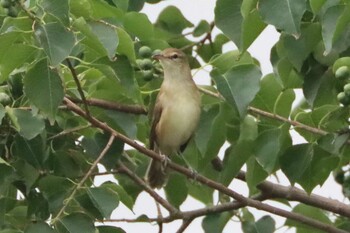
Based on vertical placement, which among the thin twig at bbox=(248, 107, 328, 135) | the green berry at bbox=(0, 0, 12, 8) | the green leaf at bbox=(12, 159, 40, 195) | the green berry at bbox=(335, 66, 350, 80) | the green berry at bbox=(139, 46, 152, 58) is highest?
the green berry at bbox=(0, 0, 12, 8)

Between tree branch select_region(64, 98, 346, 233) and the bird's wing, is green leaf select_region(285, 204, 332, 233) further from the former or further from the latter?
the bird's wing

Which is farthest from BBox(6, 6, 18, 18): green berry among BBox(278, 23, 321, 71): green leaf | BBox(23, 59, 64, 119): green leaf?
BBox(278, 23, 321, 71): green leaf

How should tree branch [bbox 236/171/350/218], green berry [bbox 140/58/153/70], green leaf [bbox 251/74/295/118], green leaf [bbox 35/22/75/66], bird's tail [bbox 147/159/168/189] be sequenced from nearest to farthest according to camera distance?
green leaf [bbox 35/22/75/66] < green leaf [bbox 251/74/295/118] < green berry [bbox 140/58/153/70] < tree branch [bbox 236/171/350/218] < bird's tail [bbox 147/159/168/189]

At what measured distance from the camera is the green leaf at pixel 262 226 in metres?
5.78

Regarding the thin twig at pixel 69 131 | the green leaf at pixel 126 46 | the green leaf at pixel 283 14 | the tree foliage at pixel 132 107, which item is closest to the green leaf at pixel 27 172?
the tree foliage at pixel 132 107

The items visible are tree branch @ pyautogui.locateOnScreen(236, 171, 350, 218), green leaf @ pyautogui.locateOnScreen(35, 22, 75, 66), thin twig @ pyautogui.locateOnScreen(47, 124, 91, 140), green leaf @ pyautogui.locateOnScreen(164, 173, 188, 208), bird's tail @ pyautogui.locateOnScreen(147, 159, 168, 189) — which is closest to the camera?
green leaf @ pyautogui.locateOnScreen(35, 22, 75, 66)

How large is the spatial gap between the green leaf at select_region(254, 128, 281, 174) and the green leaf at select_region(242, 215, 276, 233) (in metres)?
0.81

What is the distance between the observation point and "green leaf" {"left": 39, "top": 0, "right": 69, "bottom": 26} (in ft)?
14.0

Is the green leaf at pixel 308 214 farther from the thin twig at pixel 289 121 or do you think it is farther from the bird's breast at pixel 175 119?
the thin twig at pixel 289 121

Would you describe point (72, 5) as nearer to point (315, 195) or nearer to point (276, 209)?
point (276, 209)

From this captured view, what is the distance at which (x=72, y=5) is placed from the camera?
4605mm

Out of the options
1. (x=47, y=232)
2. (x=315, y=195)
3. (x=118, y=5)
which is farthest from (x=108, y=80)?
(x=315, y=195)

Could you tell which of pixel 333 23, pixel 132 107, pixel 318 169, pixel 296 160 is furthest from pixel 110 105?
pixel 333 23

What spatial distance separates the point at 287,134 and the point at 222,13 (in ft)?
2.62
